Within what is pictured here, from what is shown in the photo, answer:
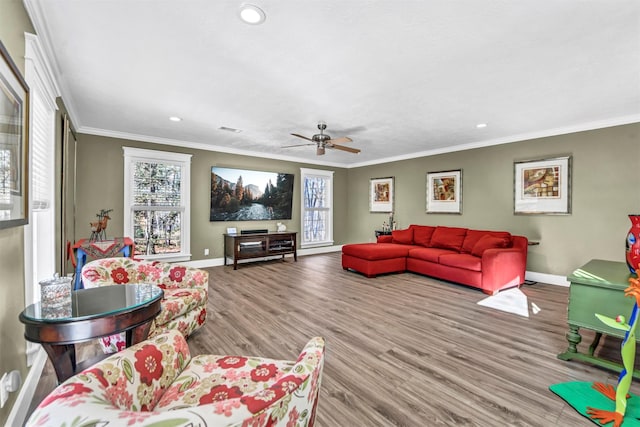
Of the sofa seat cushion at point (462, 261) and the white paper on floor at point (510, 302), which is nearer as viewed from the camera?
the white paper on floor at point (510, 302)

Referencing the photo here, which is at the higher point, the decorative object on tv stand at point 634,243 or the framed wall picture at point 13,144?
the framed wall picture at point 13,144

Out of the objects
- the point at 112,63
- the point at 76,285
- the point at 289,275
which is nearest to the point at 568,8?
the point at 112,63

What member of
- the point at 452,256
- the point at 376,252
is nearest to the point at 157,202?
the point at 376,252

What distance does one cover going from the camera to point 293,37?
2.21 meters

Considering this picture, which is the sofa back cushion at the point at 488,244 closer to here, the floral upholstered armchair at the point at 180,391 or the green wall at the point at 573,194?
the green wall at the point at 573,194

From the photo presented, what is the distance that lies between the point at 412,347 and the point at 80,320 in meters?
2.36

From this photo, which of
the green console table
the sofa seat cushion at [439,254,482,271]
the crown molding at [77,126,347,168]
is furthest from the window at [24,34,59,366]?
the sofa seat cushion at [439,254,482,271]

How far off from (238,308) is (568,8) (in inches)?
154

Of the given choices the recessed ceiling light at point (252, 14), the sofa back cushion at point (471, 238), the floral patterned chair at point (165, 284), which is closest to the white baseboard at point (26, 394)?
the floral patterned chair at point (165, 284)

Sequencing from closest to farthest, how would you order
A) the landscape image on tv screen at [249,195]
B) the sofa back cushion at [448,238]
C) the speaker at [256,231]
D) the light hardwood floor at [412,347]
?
the light hardwood floor at [412,347], the sofa back cushion at [448,238], the landscape image on tv screen at [249,195], the speaker at [256,231]

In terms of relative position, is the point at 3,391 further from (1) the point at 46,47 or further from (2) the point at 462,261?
(2) the point at 462,261

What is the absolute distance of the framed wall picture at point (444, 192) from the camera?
19.1 feet

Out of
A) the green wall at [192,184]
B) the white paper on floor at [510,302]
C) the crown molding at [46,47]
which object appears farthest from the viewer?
the green wall at [192,184]

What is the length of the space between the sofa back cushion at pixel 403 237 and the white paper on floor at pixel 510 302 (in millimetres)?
2008
